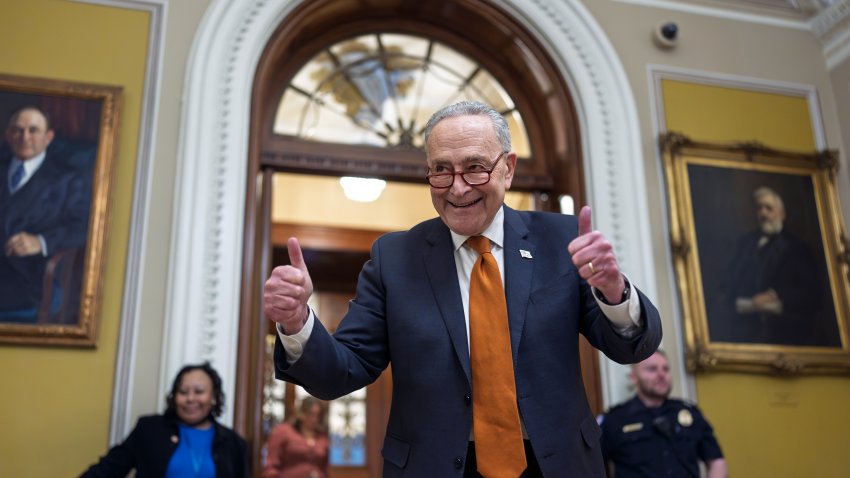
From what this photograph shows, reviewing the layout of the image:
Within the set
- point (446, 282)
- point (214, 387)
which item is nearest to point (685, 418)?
point (214, 387)

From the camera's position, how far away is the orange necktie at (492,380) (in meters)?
1.61

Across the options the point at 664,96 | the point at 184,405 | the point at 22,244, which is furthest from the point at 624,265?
the point at 22,244

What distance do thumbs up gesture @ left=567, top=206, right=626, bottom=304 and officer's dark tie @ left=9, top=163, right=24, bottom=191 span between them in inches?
138

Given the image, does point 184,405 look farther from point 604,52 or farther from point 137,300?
point 604,52

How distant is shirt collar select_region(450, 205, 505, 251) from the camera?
6.16 ft

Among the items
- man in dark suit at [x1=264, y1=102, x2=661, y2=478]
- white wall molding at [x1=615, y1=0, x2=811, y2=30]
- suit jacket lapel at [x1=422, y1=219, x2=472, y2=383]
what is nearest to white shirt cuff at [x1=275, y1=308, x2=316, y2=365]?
man in dark suit at [x1=264, y1=102, x2=661, y2=478]

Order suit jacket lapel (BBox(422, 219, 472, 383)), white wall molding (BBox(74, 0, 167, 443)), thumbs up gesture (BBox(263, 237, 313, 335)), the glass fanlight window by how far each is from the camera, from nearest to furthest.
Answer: thumbs up gesture (BBox(263, 237, 313, 335))
suit jacket lapel (BBox(422, 219, 472, 383))
white wall molding (BBox(74, 0, 167, 443))
the glass fanlight window

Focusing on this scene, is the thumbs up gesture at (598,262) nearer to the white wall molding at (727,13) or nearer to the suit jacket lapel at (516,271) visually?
the suit jacket lapel at (516,271)

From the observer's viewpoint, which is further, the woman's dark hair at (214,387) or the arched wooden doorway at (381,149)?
the arched wooden doorway at (381,149)

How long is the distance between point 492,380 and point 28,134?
137 inches

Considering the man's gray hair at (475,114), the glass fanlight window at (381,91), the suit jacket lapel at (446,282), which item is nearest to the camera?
the suit jacket lapel at (446,282)

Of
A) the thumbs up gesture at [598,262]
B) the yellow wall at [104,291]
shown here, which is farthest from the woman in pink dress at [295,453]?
the thumbs up gesture at [598,262]

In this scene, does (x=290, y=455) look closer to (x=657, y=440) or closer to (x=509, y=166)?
(x=657, y=440)

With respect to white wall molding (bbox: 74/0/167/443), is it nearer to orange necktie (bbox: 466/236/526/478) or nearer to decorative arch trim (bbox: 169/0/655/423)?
decorative arch trim (bbox: 169/0/655/423)
